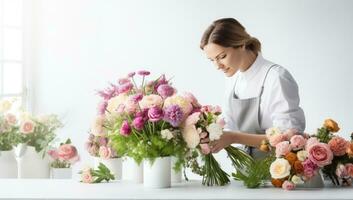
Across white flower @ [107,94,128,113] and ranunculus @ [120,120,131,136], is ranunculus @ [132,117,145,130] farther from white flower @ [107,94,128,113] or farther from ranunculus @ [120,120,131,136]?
white flower @ [107,94,128,113]

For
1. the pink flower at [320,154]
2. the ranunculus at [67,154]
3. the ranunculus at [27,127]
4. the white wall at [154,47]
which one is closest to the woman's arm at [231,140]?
the pink flower at [320,154]

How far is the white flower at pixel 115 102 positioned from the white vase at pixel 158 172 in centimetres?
23

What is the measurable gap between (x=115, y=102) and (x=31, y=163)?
0.98m

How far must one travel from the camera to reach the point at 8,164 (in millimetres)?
2996

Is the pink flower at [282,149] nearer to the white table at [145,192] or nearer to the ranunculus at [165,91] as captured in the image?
the white table at [145,192]

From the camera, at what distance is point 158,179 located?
84.3 inches

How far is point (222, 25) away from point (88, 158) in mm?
2655

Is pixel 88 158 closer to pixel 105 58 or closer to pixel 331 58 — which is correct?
pixel 105 58

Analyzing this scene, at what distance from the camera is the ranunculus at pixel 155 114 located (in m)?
2.04

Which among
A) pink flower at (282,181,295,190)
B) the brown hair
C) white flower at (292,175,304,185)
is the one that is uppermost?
the brown hair

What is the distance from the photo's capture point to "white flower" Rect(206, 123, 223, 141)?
6.89ft

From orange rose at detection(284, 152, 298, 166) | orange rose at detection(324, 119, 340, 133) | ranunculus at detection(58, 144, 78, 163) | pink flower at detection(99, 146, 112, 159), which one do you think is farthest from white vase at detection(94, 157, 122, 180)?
orange rose at detection(324, 119, 340, 133)

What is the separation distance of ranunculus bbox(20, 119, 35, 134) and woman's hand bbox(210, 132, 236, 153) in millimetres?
1131

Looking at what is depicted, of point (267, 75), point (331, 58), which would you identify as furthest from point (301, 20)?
point (267, 75)
